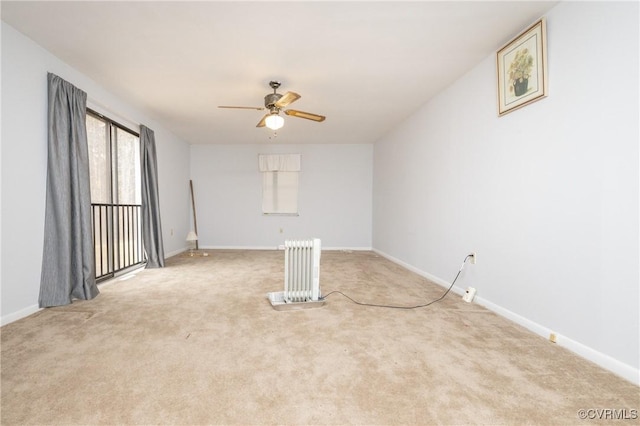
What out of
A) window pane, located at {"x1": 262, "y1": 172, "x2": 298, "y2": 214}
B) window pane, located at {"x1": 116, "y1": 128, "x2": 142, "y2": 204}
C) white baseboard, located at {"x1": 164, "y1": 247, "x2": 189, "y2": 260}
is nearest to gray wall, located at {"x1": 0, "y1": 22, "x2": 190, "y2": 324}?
window pane, located at {"x1": 116, "y1": 128, "x2": 142, "y2": 204}

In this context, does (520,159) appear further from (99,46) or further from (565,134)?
(99,46)

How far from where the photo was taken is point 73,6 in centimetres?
204

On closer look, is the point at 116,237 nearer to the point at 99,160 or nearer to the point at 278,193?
the point at 99,160

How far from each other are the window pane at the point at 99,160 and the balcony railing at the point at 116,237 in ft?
0.50

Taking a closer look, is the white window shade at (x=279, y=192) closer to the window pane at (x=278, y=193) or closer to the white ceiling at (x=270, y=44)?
the window pane at (x=278, y=193)

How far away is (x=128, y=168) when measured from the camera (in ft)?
14.0

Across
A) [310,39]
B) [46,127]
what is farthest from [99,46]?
[310,39]

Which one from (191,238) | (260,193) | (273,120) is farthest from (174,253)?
(273,120)

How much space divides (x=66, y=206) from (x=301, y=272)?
2.28 meters

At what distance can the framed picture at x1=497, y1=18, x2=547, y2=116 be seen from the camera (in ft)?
6.80

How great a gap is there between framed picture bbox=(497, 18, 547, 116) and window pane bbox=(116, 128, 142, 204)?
15.0 ft

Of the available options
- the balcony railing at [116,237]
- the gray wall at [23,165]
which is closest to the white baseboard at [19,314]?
the gray wall at [23,165]

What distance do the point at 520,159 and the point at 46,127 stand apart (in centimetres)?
414

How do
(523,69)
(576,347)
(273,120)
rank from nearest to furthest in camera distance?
(576,347) < (523,69) < (273,120)
